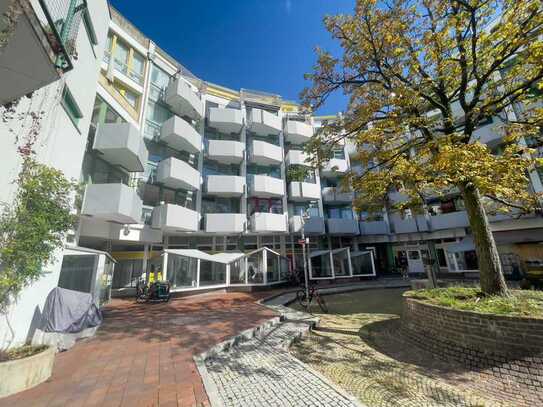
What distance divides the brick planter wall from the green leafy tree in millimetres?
8383

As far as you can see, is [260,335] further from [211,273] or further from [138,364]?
[211,273]

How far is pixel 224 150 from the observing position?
18891 millimetres

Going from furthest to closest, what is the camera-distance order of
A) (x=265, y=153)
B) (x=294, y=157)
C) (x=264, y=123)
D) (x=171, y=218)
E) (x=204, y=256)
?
1. (x=294, y=157)
2. (x=264, y=123)
3. (x=265, y=153)
4. (x=204, y=256)
5. (x=171, y=218)

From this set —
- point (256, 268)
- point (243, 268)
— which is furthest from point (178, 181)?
point (256, 268)

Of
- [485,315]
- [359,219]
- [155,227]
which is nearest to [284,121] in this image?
[359,219]

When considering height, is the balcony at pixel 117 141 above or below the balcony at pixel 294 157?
below

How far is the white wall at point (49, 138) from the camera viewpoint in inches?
178

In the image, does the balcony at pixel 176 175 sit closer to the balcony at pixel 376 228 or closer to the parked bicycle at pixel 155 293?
the parked bicycle at pixel 155 293

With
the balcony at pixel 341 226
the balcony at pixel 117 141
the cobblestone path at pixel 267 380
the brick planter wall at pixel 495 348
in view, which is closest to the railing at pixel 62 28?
the balcony at pixel 117 141

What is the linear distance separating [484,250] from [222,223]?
14391 mm

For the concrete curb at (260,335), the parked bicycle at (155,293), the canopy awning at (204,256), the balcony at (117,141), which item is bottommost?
the concrete curb at (260,335)

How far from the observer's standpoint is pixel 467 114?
602 cm

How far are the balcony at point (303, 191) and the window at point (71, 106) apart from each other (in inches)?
616

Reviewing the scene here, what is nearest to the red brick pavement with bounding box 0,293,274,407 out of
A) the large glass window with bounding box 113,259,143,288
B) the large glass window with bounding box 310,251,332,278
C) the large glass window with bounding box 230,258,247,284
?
the large glass window with bounding box 113,259,143,288
